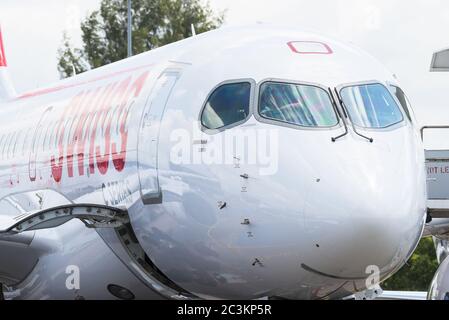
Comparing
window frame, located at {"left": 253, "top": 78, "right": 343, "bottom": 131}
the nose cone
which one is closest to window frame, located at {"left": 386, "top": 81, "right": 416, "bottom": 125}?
window frame, located at {"left": 253, "top": 78, "right": 343, "bottom": 131}

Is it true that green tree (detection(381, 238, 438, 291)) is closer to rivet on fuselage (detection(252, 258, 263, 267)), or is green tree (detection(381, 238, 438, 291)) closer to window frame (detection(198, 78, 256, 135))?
window frame (detection(198, 78, 256, 135))

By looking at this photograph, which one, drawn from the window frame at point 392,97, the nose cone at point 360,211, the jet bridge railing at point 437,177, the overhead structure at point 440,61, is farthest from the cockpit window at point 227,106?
the overhead structure at point 440,61

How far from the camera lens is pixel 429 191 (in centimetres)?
1950

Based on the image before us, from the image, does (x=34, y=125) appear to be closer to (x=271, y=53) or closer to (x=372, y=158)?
(x=271, y=53)

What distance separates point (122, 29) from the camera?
68125 mm

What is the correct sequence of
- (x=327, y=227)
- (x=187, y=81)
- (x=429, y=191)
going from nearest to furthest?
(x=327, y=227)
(x=187, y=81)
(x=429, y=191)

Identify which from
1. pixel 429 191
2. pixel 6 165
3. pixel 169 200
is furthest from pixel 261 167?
pixel 6 165

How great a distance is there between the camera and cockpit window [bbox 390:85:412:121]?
14533mm

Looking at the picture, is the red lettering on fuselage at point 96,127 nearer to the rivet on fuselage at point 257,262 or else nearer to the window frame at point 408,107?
the rivet on fuselage at point 257,262

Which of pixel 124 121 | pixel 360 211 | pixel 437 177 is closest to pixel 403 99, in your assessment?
pixel 360 211

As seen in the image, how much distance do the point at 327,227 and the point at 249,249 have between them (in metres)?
1.02

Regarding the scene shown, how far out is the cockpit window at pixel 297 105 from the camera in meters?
13.5

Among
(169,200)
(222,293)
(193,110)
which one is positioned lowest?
(222,293)

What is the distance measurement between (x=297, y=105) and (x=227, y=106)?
0.79m
